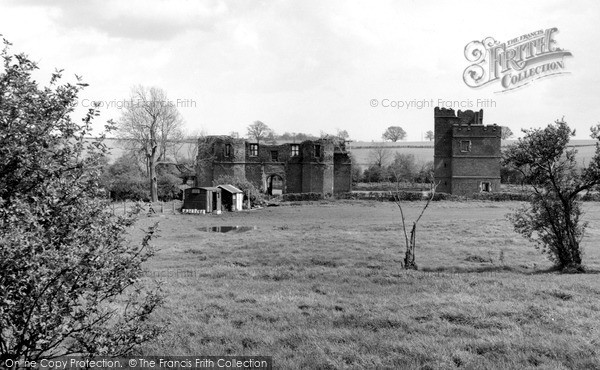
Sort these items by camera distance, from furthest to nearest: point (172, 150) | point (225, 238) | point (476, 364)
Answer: point (172, 150)
point (225, 238)
point (476, 364)

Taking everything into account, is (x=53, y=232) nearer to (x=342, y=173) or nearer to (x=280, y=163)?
(x=280, y=163)

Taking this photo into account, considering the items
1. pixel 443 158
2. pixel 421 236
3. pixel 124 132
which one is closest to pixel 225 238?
pixel 421 236

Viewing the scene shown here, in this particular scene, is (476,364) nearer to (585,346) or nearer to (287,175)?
(585,346)

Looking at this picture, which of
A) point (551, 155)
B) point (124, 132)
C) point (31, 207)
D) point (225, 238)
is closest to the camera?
point (31, 207)

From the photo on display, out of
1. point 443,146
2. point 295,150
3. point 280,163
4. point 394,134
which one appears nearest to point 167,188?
point 280,163

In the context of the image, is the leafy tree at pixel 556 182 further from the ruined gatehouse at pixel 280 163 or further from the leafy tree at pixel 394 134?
the leafy tree at pixel 394 134

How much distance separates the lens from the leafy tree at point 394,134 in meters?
127

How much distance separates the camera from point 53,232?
4.33m

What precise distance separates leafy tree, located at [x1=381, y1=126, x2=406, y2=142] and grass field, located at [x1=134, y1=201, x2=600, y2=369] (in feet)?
363

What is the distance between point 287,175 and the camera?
59531 mm

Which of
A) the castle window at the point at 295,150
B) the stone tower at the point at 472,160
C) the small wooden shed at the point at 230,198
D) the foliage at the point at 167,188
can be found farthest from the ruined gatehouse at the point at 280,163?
the small wooden shed at the point at 230,198

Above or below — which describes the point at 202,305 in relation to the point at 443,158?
below

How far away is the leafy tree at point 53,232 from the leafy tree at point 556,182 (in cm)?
1371

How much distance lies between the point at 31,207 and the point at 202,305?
19.7 ft
